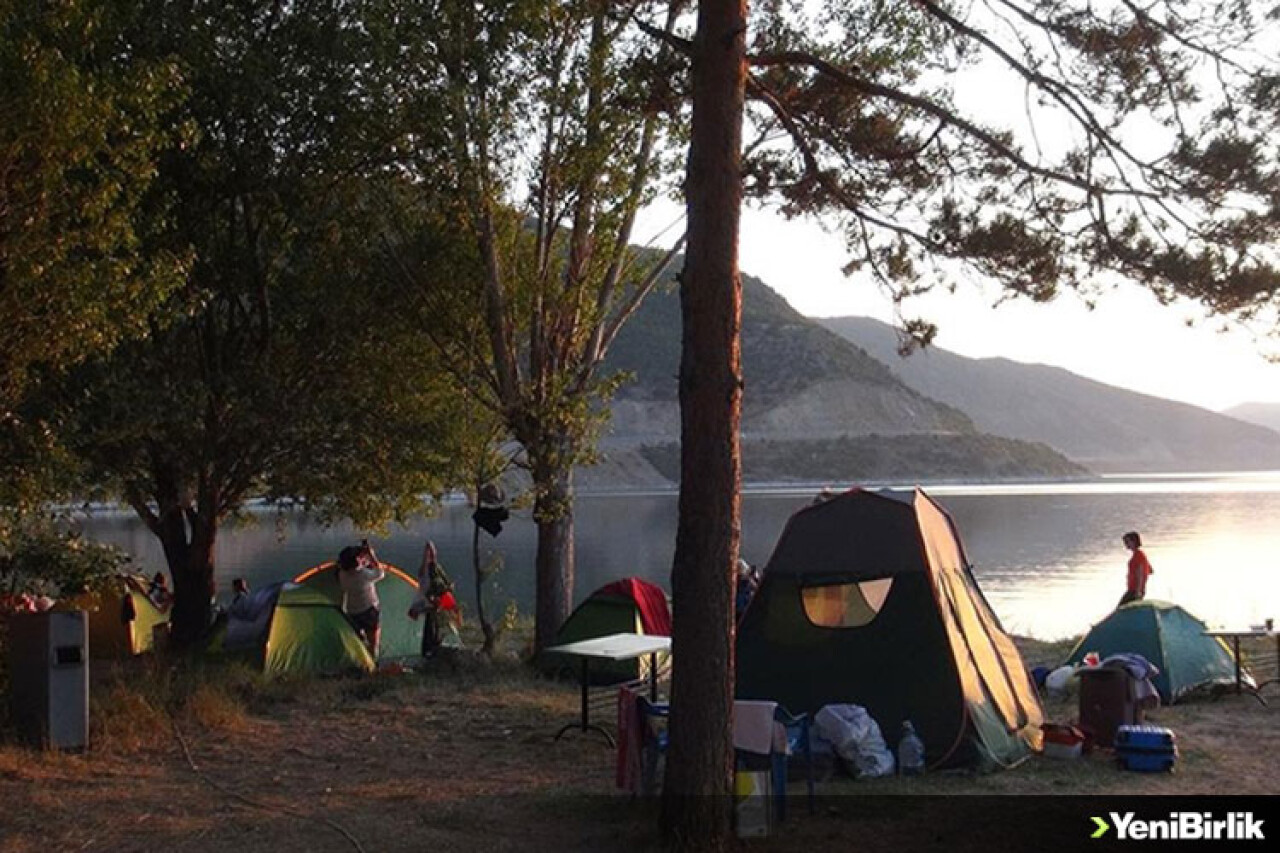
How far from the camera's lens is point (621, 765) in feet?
29.2

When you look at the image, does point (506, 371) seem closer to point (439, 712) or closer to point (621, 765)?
point (439, 712)

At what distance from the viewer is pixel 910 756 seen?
386 inches

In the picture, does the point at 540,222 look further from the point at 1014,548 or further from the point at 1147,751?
the point at 1014,548

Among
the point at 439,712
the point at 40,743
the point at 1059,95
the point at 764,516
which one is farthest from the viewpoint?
the point at 764,516

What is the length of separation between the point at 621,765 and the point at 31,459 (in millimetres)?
5611

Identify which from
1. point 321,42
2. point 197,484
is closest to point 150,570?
point 197,484

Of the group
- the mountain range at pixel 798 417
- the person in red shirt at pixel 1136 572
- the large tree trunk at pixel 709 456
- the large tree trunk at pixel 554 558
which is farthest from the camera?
the mountain range at pixel 798 417

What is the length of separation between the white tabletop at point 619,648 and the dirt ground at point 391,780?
800 mm

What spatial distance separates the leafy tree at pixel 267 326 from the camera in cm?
1398

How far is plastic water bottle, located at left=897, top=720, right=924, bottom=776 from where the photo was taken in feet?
32.1

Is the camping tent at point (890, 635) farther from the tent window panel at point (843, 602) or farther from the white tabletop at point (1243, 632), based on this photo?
the white tabletop at point (1243, 632)

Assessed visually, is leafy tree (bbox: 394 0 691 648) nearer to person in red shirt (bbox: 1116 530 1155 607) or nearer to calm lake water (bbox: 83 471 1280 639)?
calm lake water (bbox: 83 471 1280 639)

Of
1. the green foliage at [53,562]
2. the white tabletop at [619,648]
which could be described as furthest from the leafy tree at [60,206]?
the white tabletop at [619,648]

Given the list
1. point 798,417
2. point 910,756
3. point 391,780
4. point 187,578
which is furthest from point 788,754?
point 798,417
